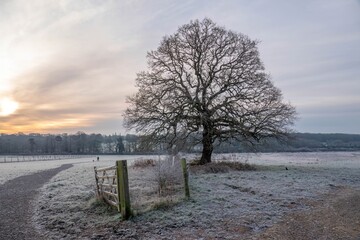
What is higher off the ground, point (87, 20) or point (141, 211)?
point (87, 20)

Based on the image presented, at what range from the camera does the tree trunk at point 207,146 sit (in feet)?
77.5

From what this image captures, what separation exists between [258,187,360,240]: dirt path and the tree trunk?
12929 millimetres

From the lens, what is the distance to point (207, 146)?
2398 centimetres

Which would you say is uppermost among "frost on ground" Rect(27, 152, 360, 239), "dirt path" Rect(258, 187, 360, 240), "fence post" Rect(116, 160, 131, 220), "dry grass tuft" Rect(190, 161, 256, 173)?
"fence post" Rect(116, 160, 131, 220)

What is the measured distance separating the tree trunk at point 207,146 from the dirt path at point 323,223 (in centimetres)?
1293

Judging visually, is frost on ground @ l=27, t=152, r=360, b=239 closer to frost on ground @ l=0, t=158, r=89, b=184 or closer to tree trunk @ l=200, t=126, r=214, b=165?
tree trunk @ l=200, t=126, r=214, b=165

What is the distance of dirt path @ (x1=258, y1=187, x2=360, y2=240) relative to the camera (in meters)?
7.54

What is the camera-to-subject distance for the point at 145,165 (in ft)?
81.4

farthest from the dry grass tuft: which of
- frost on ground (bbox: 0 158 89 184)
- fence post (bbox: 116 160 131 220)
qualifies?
frost on ground (bbox: 0 158 89 184)

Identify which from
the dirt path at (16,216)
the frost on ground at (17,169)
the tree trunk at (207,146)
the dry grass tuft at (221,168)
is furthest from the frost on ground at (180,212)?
the frost on ground at (17,169)

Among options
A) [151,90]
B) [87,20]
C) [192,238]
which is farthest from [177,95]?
[192,238]

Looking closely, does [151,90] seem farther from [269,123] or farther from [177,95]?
[269,123]

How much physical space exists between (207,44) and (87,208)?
56.3 feet

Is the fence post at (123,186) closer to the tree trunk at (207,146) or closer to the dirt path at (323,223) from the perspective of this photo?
the dirt path at (323,223)
